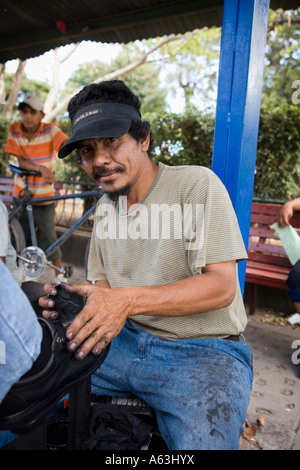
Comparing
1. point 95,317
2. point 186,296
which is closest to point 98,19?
point 186,296

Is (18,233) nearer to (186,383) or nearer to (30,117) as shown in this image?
(30,117)

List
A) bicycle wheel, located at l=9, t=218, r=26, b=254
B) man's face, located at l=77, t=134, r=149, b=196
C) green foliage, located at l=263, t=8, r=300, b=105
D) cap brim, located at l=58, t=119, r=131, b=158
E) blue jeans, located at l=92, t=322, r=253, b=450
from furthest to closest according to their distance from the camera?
1. green foliage, located at l=263, t=8, r=300, b=105
2. bicycle wheel, located at l=9, t=218, r=26, b=254
3. man's face, located at l=77, t=134, r=149, b=196
4. cap brim, located at l=58, t=119, r=131, b=158
5. blue jeans, located at l=92, t=322, r=253, b=450

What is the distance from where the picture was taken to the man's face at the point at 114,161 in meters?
1.67

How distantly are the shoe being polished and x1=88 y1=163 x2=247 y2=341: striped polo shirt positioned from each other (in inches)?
25.1

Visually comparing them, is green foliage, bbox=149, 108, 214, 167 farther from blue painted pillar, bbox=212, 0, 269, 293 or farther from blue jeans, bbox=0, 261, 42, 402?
blue jeans, bbox=0, 261, 42, 402

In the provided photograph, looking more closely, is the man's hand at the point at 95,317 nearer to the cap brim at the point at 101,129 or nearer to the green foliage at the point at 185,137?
the cap brim at the point at 101,129

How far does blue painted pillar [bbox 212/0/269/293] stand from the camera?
81.5 inches

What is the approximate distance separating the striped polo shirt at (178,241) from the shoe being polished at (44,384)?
25.1 inches

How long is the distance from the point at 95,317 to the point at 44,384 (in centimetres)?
27

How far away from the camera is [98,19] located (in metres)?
4.88

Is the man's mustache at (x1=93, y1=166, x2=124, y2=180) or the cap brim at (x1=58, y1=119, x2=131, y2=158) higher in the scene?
the cap brim at (x1=58, y1=119, x2=131, y2=158)

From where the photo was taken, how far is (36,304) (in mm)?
1395

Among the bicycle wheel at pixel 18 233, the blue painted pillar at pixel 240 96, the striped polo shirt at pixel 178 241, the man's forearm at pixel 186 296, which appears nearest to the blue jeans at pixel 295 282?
the blue painted pillar at pixel 240 96

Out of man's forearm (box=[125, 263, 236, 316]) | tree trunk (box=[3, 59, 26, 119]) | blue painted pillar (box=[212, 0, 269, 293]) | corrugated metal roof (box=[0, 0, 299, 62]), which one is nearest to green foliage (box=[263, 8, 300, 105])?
tree trunk (box=[3, 59, 26, 119])
